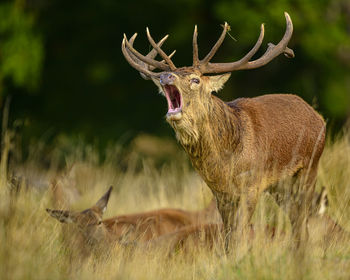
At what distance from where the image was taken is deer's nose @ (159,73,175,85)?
233 inches

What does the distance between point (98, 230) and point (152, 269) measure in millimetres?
1410

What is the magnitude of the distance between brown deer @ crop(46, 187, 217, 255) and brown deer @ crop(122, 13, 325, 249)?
2.90ft

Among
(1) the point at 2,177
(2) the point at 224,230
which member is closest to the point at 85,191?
(1) the point at 2,177

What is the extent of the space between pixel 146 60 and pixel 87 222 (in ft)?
5.14

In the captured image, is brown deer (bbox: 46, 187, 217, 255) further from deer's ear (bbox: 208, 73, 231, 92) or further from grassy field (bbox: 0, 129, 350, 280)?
deer's ear (bbox: 208, 73, 231, 92)

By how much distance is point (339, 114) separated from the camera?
16.8 m

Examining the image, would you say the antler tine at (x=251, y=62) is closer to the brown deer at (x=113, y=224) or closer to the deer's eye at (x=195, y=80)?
the deer's eye at (x=195, y=80)

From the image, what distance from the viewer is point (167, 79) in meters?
5.90

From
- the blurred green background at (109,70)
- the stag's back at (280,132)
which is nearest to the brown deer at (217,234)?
the stag's back at (280,132)

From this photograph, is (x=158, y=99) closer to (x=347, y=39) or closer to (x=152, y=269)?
(x=347, y=39)

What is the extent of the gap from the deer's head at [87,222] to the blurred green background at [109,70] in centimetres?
1025

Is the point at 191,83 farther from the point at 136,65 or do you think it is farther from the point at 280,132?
the point at 280,132

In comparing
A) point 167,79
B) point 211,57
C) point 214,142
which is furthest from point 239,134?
point 167,79

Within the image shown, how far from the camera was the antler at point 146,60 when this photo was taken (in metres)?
6.32
